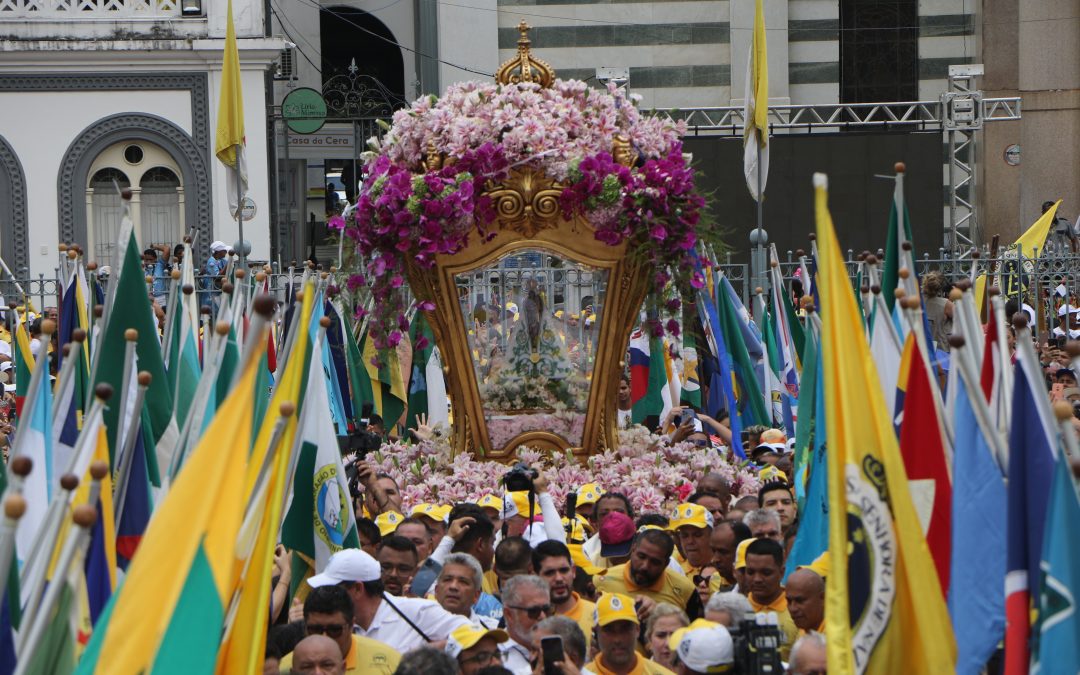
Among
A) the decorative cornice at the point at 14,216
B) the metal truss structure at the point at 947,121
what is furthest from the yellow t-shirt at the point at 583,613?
the decorative cornice at the point at 14,216

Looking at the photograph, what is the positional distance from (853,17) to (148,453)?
20.8 m

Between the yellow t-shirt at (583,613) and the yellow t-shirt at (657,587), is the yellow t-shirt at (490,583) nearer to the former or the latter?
the yellow t-shirt at (657,587)

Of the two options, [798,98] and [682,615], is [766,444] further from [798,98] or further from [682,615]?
[798,98]

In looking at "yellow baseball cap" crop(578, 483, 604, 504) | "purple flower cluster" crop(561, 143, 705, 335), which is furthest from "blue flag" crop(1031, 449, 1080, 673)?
"purple flower cluster" crop(561, 143, 705, 335)

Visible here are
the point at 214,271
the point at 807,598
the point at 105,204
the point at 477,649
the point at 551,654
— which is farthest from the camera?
the point at 105,204

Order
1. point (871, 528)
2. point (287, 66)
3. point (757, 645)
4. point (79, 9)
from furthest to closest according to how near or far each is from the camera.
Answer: point (287, 66)
point (79, 9)
point (757, 645)
point (871, 528)

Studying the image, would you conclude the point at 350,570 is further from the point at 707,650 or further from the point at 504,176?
the point at 504,176

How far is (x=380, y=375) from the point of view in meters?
14.5

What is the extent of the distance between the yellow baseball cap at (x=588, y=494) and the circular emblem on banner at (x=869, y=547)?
4.65 m

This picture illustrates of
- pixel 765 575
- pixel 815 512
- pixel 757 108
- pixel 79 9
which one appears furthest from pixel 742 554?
pixel 79 9

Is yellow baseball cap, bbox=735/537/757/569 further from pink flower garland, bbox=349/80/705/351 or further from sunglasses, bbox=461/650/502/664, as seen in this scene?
pink flower garland, bbox=349/80/705/351

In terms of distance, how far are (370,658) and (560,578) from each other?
1.24 metres

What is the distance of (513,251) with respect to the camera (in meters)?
11.1

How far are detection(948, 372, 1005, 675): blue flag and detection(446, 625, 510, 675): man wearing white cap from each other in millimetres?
1720
